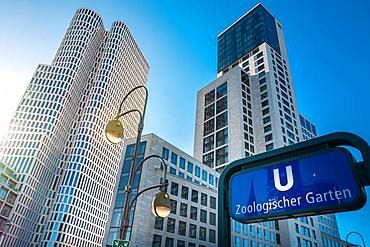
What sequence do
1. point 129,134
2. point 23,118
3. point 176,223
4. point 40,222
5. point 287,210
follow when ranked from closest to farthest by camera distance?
1. point 287,210
2. point 176,223
3. point 40,222
4. point 23,118
5. point 129,134

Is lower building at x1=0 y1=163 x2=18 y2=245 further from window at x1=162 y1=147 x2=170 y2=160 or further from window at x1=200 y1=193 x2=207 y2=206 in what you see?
window at x1=200 y1=193 x2=207 y2=206

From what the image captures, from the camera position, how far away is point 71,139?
394 ft

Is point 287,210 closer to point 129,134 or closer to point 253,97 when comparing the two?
point 253,97

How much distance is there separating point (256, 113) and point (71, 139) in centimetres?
8264

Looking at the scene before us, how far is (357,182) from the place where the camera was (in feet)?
12.8

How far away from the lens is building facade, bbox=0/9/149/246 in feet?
320

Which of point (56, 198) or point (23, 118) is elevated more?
point (23, 118)

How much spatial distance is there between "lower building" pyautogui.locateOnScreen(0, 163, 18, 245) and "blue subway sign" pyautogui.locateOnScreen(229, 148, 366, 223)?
94.0 m

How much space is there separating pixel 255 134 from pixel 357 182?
3114 inches

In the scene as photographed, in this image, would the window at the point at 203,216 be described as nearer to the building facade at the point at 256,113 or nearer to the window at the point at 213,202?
the window at the point at 213,202

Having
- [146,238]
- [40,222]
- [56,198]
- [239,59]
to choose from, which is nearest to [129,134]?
[56,198]

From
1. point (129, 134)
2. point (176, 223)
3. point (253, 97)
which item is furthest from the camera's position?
point (129, 134)

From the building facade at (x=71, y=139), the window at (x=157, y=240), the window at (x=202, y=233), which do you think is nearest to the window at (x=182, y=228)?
the window at (x=202, y=233)

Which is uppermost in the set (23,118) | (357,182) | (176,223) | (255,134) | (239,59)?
(239,59)
